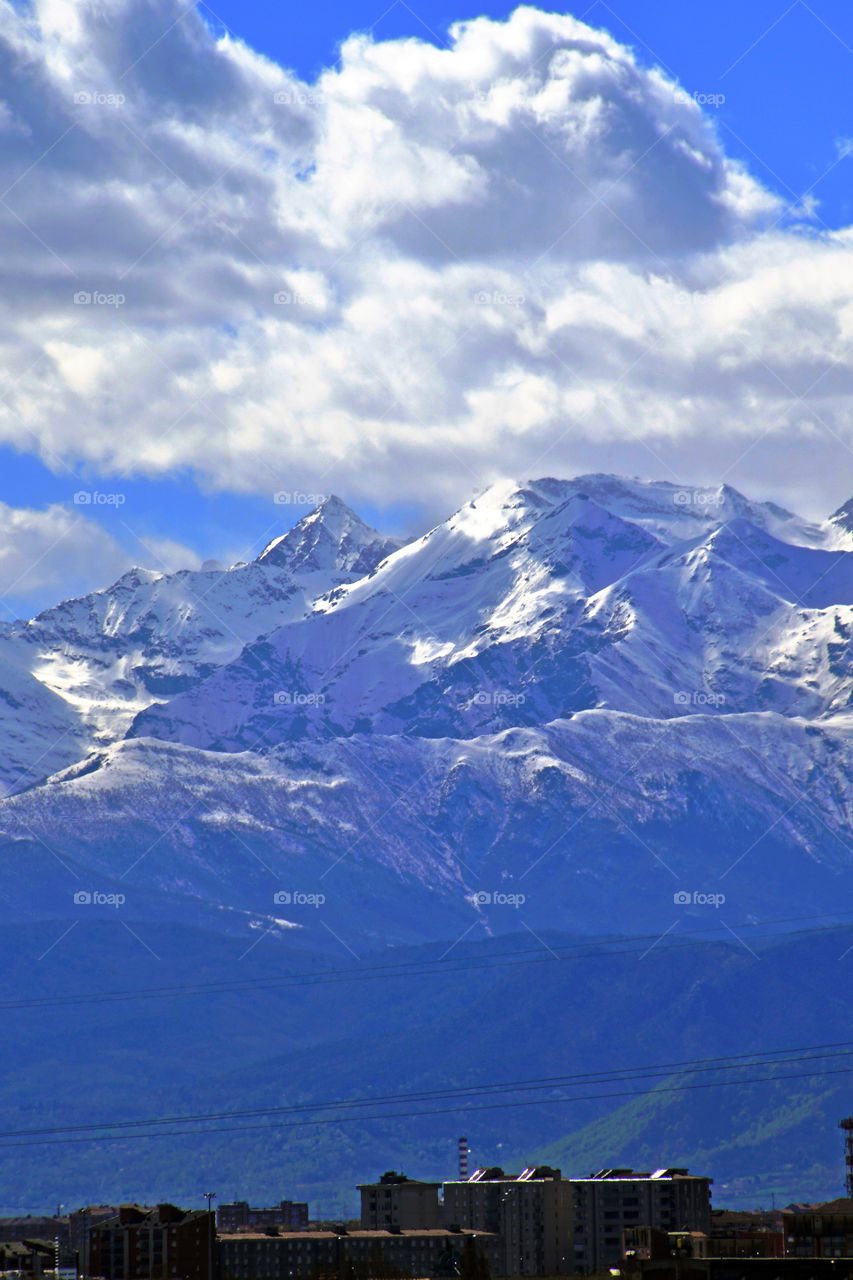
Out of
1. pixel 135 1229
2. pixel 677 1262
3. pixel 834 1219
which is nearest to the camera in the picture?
pixel 677 1262

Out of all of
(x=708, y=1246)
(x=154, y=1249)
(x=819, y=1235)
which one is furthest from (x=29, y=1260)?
(x=819, y=1235)

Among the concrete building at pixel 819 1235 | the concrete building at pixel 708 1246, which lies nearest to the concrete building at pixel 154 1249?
the concrete building at pixel 708 1246

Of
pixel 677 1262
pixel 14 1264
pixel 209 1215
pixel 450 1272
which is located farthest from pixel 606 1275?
pixel 677 1262

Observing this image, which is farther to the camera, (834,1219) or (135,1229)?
(135,1229)

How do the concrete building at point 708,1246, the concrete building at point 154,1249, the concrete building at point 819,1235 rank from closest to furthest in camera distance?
the concrete building at point 819,1235 < the concrete building at point 708,1246 < the concrete building at point 154,1249

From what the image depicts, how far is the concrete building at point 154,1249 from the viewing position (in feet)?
584

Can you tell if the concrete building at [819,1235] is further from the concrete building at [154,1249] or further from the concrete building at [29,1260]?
the concrete building at [154,1249]

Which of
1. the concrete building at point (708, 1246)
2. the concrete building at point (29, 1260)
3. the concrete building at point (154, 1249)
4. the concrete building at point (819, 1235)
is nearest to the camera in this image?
the concrete building at point (819, 1235)

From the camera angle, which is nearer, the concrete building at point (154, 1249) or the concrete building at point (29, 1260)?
the concrete building at point (29, 1260)

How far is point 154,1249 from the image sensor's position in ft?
592

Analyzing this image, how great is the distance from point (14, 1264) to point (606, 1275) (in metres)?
62.2

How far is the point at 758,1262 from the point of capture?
296 ft

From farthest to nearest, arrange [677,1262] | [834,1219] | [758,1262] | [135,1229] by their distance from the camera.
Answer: [135,1229] → [834,1219] → [677,1262] → [758,1262]

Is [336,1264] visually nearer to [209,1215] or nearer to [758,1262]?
[209,1215]
